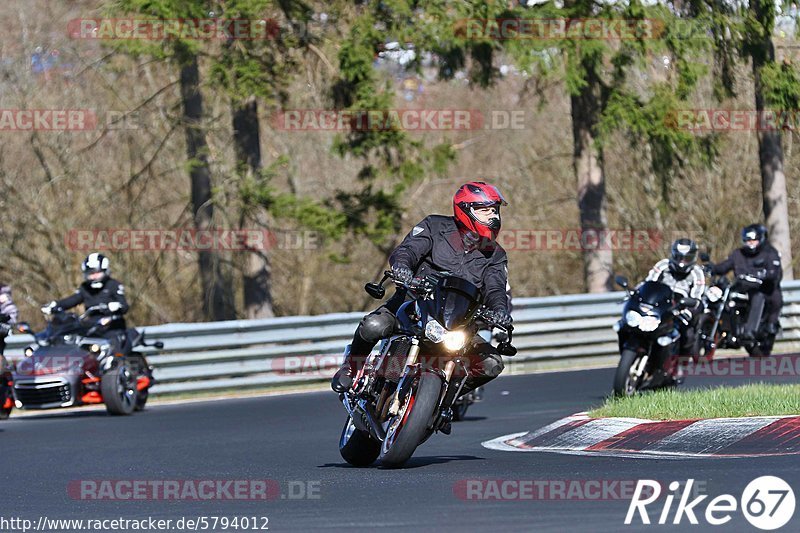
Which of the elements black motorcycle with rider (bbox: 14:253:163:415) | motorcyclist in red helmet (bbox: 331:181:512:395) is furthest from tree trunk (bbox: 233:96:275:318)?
motorcyclist in red helmet (bbox: 331:181:512:395)

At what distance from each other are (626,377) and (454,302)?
597 cm

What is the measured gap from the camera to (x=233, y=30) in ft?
77.4

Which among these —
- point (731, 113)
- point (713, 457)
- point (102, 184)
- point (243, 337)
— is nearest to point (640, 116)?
point (731, 113)

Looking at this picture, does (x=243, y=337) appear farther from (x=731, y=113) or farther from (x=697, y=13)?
(x=731, y=113)

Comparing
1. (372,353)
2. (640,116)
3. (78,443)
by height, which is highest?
(640,116)

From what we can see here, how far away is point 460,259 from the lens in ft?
31.0

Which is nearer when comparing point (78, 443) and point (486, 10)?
point (78, 443)

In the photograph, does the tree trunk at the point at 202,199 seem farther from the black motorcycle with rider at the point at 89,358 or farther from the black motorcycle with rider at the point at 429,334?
the black motorcycle with rider at the point at 429,334

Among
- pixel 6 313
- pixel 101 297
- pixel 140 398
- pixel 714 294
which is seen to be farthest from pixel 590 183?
pixel 6 313

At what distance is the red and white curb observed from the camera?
9523 millimetres

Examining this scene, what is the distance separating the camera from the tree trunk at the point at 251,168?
986 inches

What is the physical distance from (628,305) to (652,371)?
2.33ft

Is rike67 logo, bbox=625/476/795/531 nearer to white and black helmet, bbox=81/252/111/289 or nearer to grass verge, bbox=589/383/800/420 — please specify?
grass verge, bbox=589/383/800/420

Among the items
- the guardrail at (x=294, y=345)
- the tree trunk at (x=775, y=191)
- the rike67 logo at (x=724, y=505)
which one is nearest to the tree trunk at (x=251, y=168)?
the guardrail at (x=294, y=345)
